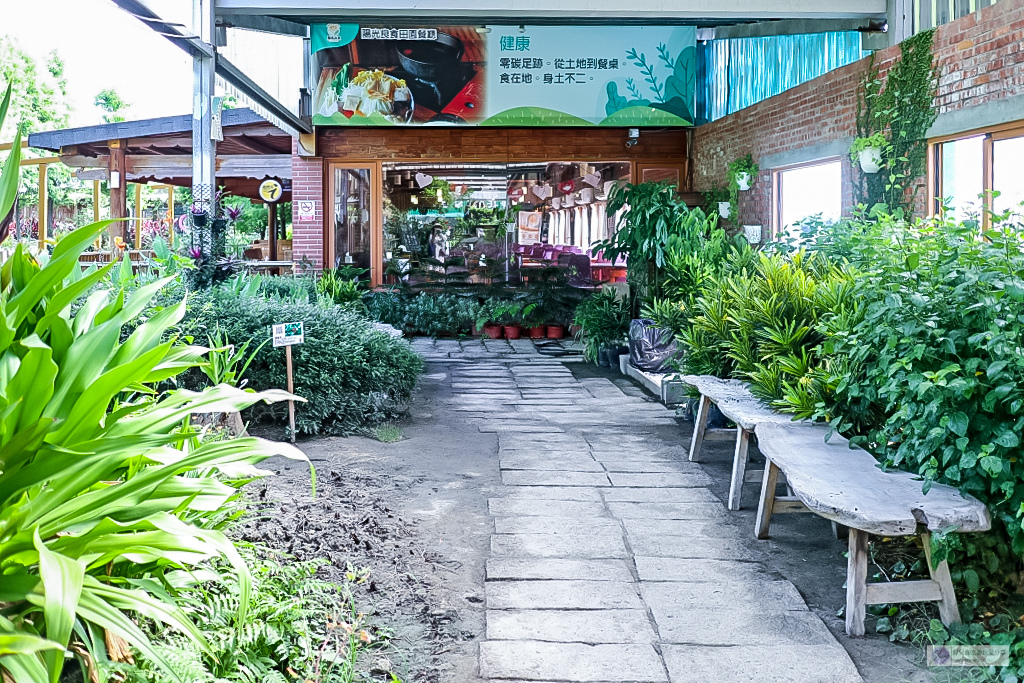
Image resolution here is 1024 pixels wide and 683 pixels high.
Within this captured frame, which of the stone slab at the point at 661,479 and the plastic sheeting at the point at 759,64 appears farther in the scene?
the plastic sheeting at the point at 759,64

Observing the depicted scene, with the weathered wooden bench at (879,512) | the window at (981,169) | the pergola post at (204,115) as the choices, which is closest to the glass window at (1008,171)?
the window at (981,169)

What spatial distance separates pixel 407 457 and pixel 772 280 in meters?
2.22

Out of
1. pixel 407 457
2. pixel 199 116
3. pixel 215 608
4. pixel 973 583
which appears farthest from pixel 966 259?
pixel 199 116

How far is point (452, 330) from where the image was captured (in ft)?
38.5

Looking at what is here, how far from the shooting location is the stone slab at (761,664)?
2598mm

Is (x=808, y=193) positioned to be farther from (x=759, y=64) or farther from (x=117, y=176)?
(x=117, y=176)

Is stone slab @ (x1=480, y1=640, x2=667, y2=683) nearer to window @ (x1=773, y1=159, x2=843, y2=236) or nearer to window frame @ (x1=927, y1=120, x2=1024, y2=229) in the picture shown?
window frame @ (x1=927, y1=120, x2=1024, y2=229)

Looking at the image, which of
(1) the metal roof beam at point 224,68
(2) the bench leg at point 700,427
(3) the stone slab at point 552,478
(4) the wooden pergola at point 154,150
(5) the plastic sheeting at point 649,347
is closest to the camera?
(3) the stone slab at point 552,478

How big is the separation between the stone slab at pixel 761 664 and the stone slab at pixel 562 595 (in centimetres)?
39

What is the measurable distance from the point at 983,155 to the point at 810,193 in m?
2.62

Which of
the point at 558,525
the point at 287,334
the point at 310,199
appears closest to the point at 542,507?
the point at 558,525

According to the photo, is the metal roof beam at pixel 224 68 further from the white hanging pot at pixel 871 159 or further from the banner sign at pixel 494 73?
the white hanging pot at pixel 871 159

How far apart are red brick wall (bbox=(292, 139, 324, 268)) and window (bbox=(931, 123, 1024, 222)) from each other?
302 inches

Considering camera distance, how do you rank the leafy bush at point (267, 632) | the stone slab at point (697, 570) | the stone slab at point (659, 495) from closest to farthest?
the leafy bush at point (267, 632)
the stone slab at point (697, 570)
the stone slab at point (659, 495)
